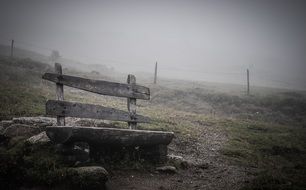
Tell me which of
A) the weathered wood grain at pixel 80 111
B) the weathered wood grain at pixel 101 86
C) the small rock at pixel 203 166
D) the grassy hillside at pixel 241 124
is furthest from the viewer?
the grassy hillside at pixel 241 124

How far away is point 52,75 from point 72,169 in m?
2.63

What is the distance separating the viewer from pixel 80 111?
7.38 m

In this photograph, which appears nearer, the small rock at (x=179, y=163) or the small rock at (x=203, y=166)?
the small rock at (x=179, y=163)

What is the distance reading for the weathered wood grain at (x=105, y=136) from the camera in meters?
6.33

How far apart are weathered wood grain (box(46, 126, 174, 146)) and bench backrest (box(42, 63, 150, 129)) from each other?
78 centimetres

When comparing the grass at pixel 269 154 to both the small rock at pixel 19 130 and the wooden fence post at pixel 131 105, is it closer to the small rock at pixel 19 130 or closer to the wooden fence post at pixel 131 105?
the wooden fence post at pixel 131 105

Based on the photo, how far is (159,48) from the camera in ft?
570

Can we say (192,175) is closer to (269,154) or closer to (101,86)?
(101,86)

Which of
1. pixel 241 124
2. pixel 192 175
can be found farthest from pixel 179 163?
pixel 241 124

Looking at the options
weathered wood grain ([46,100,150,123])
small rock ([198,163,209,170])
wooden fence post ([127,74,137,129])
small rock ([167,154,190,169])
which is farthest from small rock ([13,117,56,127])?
small rock ([198,163,209,170])

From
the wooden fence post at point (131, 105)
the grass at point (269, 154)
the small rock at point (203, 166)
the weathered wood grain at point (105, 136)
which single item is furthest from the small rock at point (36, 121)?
the grass at point (269, 154)

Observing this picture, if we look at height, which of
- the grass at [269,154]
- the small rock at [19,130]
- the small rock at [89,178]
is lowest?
the grass at [269,154]

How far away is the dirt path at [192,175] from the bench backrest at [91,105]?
1.74m

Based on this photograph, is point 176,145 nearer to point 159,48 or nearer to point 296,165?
point 296,165
